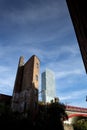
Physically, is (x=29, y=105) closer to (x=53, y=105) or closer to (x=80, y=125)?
(x=53, y=105)

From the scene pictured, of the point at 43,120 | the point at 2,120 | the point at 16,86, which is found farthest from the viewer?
the point at 16,86

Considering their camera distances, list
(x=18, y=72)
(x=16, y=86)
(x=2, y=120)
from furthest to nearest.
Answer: (x=18, y=72) → (x=16, y=86) → (x=2, y=120)

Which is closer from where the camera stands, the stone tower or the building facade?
the building facade

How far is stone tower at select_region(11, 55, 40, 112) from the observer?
38.3 meters

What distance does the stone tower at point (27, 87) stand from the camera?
3831 centimetres

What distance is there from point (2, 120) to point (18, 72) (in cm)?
2226

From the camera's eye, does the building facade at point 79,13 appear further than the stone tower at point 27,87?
No

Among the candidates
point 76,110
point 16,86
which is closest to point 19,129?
point 16,86

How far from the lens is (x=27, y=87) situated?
4194 cm

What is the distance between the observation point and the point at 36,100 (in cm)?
3875

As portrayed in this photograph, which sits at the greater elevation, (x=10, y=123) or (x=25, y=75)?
(x=25, y=75)

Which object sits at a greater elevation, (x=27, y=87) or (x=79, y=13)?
(x=27, y=87)

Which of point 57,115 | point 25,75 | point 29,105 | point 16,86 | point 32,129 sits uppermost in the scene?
point 25,75

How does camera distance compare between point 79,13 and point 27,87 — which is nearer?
point 79,13
